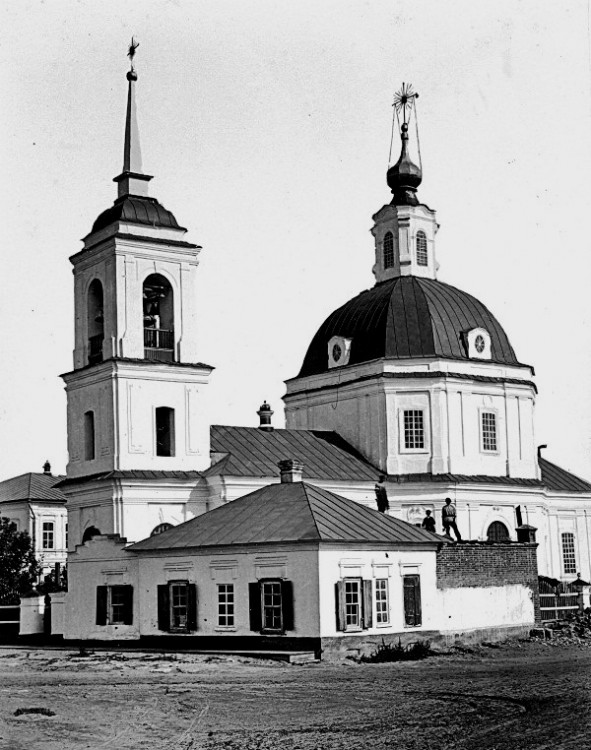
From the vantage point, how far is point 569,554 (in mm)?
45844

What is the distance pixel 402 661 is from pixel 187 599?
18.0 ft

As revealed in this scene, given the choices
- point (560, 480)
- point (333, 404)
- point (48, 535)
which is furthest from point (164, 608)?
point (48, 535)

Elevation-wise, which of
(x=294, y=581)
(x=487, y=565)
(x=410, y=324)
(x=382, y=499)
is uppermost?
(x=410, y=324)

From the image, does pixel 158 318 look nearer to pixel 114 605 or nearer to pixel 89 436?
pixel 89 436

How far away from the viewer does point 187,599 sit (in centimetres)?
2847

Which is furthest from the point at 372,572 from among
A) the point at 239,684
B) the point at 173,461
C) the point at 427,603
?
the point at 173,461

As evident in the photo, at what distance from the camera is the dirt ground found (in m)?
14.9

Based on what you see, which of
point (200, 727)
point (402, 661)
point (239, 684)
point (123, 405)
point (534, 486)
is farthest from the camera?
point (534, 486)

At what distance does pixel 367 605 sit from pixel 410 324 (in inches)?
627

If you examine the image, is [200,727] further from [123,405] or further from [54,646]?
[123,405]

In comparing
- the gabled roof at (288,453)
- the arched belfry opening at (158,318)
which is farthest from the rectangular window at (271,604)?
the arched belfry opening at (158,318)

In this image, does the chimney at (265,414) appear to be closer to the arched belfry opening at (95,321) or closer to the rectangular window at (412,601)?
the arched belfry opening at (95,321)

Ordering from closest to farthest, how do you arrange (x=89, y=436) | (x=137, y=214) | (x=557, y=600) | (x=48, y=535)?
(x=557, y=600)
(x=137, y=214)
(x=89, y=436)
(x=48, y=535)

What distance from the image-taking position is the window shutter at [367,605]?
87.7ft
